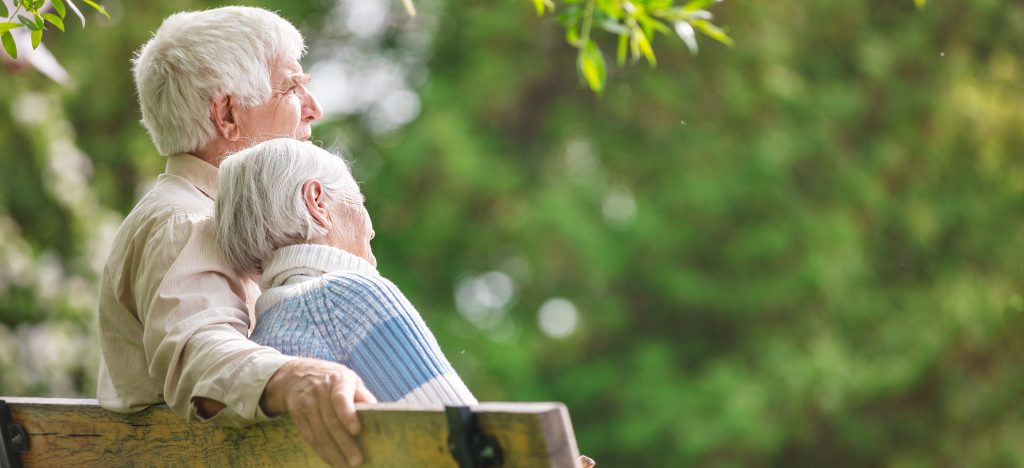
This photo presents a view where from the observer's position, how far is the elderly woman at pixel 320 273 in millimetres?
1812

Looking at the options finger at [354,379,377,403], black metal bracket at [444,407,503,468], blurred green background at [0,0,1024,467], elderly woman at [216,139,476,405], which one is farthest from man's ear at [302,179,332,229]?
blurred green background at [0,0,1024,467]

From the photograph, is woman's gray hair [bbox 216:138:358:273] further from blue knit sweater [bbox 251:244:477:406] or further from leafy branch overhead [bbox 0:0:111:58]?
leafy branch overhead [bbox 0:0:111:58]

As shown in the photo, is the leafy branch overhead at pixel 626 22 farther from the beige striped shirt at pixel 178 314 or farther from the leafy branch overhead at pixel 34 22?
the leafy branch overhead at pixel 34 22


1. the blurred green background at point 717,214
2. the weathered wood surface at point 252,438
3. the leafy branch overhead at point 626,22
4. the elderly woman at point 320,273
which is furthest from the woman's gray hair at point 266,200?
the blurred green background at point 717,214

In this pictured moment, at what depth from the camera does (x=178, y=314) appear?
1941 millimetres

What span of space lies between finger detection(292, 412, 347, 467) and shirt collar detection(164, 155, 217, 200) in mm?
841

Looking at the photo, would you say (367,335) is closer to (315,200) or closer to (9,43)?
(315,200)

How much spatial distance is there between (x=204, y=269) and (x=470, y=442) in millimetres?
716

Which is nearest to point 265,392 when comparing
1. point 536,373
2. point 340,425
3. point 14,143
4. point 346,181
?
point 340,425

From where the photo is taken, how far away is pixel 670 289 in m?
10.7

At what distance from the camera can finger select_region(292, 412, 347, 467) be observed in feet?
5.20

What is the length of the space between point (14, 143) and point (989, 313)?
7.12 metres

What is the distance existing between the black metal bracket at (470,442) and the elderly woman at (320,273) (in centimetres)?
27

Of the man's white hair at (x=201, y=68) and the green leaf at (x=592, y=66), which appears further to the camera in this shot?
the green leaf at (x=592, y=66)
